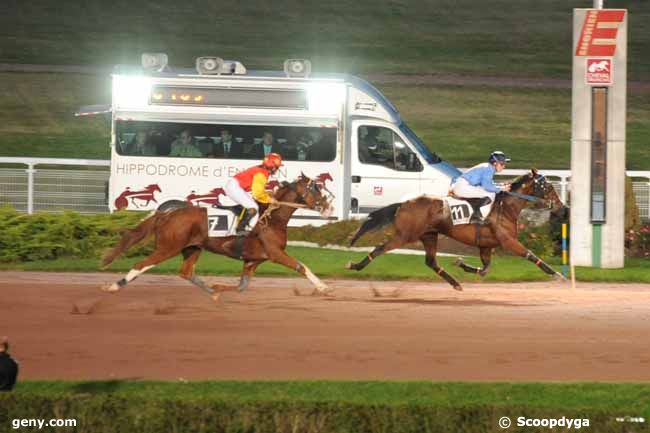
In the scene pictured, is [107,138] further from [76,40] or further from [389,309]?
[389,309]

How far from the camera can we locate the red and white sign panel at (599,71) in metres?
20.2

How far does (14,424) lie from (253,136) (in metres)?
15.4

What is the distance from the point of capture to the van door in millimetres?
23625

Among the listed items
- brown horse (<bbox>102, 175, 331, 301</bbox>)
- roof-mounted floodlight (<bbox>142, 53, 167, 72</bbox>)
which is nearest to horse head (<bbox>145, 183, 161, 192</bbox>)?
roof-mounted floodlight (<bbox>142, 53, 167, 72</bbox>)

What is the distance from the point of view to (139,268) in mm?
16156

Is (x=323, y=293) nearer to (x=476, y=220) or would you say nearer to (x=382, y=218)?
(x=382, y=218)

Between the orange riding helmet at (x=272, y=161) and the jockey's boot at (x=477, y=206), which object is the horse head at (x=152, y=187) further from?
the orange riding helmet at (x=272, y=161)

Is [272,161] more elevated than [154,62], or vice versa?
[154,62]

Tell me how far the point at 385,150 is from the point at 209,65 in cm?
336

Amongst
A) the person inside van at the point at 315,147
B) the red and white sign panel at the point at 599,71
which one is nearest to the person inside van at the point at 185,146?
the person inside van at the point at 315,147

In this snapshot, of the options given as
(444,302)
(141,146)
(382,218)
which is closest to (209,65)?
(141,146)

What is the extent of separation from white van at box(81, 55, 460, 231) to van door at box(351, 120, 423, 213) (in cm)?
2

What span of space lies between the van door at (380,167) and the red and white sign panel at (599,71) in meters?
4.22

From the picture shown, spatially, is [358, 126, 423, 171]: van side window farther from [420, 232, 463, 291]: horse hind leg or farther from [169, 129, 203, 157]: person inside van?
[420, 232, 463, 291]: horse hind leg
